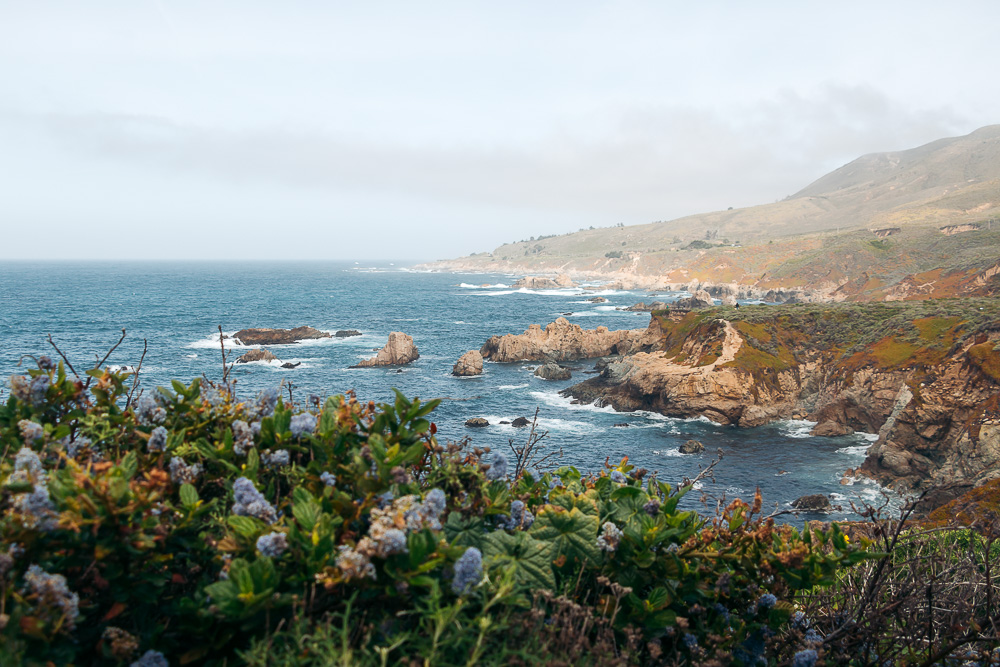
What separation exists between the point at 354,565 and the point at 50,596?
1.07 m

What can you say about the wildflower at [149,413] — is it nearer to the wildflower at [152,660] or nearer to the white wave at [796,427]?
the wildflower at [152,660]

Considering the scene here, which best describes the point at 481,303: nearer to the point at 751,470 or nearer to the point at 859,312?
the point at 859,312

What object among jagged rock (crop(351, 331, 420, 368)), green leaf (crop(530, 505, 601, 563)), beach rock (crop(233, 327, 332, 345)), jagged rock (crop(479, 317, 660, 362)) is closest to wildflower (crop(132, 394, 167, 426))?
green leaf (crop(530, 505, 601, 563))

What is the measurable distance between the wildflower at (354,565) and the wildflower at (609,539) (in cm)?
138

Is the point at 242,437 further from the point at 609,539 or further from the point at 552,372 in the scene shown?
the point at 552,372

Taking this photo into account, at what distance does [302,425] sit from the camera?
9.80 feet

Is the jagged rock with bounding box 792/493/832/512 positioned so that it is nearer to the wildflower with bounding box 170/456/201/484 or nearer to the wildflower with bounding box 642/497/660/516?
the wildflower with bounding box 642/497/660/516

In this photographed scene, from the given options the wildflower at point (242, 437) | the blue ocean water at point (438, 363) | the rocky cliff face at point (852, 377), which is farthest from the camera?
the blue ocean water at point (438, 363)

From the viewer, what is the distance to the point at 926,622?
13.5ft

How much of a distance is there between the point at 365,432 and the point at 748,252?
493ft

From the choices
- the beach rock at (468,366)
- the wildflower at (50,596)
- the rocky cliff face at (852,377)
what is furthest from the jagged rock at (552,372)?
the wildflower at (50,596)

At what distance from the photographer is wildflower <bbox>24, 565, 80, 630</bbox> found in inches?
77.7

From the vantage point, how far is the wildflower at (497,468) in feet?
10.2

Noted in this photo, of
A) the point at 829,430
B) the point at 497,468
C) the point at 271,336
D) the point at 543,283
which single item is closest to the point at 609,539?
the point at 497,468
